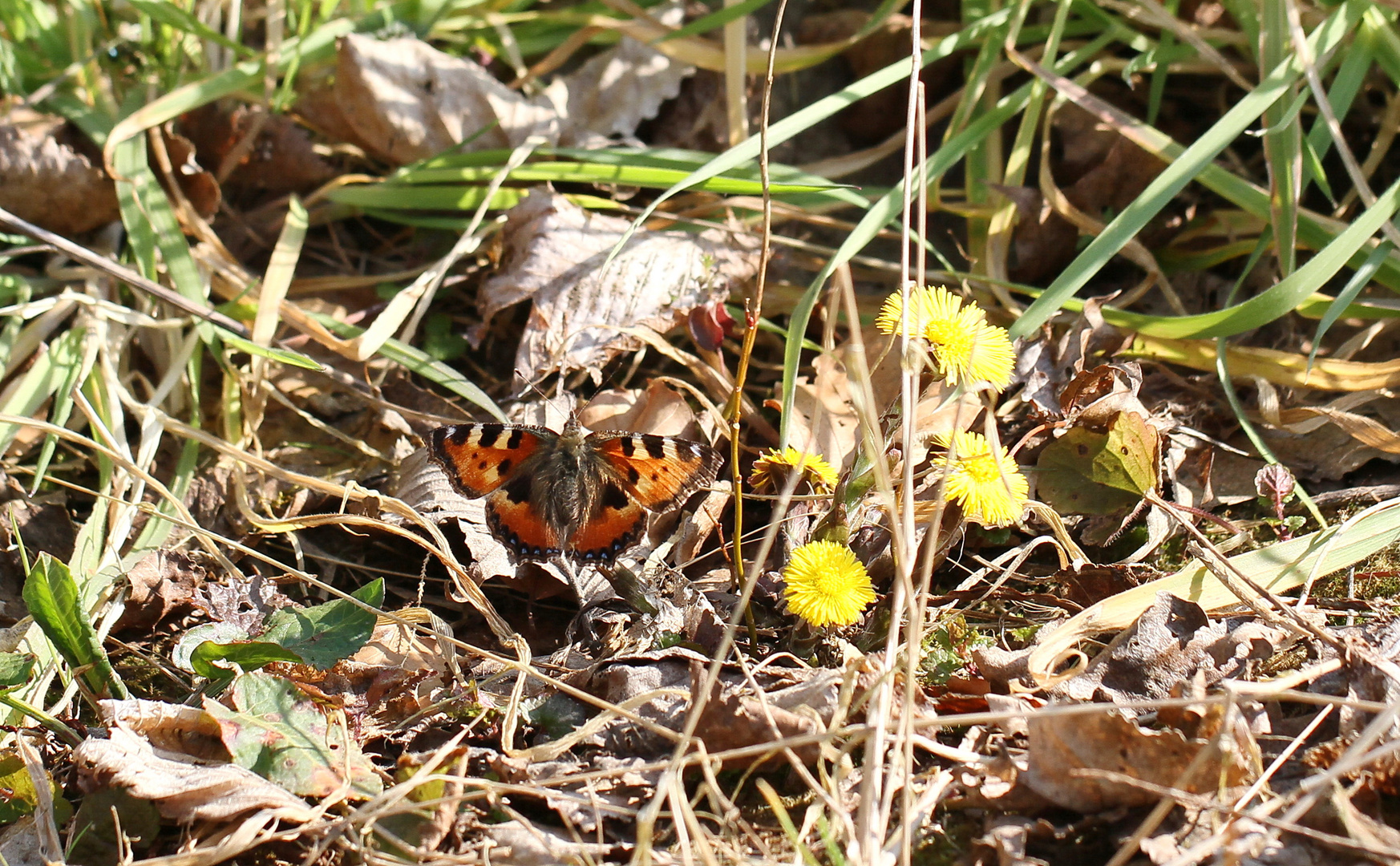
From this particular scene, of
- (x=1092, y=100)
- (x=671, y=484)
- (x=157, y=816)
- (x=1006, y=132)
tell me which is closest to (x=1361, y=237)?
(x=1092, y=100)

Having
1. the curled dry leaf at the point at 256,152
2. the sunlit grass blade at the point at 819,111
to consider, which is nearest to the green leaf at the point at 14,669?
the sunlit grass blade at the point at 819,111

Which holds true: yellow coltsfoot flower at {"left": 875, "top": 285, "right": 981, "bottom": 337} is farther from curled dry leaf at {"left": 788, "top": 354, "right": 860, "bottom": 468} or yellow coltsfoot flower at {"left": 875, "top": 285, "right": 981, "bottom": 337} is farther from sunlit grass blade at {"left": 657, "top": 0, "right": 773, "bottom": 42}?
sunlit grass blade at {"left": 657, "top": 0, "right": 773, "bottom": 42}

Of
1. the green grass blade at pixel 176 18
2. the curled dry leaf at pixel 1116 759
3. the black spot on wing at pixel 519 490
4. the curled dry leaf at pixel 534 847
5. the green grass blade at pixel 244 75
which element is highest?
the green grass blade at pixel 176 18

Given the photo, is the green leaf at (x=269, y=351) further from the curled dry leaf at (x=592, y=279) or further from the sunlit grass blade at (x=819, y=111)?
the sunlit grass blade at (x=819, y=111)

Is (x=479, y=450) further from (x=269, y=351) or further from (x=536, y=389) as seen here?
(x=269, y=351)

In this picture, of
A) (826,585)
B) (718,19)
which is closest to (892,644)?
(826,585)

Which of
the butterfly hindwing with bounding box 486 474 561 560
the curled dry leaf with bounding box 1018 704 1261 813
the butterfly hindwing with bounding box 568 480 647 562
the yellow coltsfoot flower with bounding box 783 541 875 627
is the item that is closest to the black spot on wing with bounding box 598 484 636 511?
the butterfly hindwing with bounding box 568 480 647 562

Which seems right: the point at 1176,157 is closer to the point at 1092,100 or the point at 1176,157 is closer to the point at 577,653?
the point at 1092,100
